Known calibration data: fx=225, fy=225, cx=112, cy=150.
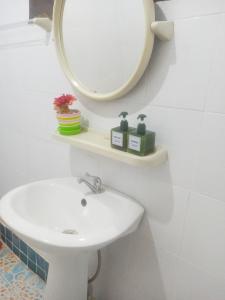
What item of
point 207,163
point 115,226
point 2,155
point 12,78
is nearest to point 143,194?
point 115,226

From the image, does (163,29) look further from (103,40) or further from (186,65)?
(103,40)

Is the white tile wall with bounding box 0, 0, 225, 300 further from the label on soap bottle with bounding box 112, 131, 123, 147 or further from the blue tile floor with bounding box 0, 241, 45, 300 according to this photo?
the blue tile floor with bounding box 0, 241, 45, 300

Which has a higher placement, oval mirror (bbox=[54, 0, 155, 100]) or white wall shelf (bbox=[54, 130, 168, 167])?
oval mirror (bbox=[54, 0, 155, 100])

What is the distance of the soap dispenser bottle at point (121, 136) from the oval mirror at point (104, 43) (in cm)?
11

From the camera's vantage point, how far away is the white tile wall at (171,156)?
66cm

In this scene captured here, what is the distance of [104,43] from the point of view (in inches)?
33.1

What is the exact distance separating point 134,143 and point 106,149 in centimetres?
11

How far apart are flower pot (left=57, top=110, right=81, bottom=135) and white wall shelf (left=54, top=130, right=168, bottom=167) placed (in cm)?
2

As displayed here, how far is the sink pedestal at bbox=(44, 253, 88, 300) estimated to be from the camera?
93cm

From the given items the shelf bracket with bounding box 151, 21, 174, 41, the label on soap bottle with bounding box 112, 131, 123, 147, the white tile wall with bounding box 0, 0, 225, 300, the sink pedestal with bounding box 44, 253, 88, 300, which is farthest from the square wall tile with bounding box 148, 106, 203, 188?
the sink pedestal with bounding box 44, 253, 88, 300

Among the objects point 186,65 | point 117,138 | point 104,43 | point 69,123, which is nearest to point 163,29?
point 186,65

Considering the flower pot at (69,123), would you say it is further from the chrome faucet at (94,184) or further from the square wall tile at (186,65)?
the square wall tile at (186,65)

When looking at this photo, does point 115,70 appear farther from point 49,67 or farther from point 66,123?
point 49,67

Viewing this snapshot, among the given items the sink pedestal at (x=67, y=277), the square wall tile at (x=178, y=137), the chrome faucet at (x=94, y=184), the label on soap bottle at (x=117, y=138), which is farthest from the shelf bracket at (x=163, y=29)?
the sink pedestal at (x=67, y=277)
